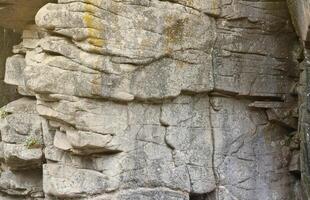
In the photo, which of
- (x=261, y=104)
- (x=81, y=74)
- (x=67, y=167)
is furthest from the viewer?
(x=261, y=104)

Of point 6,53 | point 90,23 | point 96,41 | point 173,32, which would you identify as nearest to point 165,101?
point 173,32

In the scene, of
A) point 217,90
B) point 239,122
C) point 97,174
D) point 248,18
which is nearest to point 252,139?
point 239,122

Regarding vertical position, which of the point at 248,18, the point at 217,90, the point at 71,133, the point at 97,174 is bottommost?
the point at 97,174

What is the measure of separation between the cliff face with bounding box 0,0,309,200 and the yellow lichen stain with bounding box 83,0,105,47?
2 cm

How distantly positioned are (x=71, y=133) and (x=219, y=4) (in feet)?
11.2

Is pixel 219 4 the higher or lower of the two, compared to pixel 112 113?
higher

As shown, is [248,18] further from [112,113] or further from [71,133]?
[71,133]

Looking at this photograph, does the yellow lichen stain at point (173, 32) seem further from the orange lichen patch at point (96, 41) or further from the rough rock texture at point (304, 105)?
the rough rock texture at point (304, 105)

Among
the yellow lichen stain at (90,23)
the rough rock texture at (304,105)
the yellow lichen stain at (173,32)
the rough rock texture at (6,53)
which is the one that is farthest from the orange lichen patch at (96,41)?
the rough rock texture at (6,53)

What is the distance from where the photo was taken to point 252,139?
36.8 ft

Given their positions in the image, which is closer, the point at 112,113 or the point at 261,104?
the point at 112,113

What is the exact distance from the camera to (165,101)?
10.5 m

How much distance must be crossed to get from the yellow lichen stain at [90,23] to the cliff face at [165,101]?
2 centimetres

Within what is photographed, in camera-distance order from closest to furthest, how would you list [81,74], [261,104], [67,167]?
[81,74], [67,167], [261,104]
